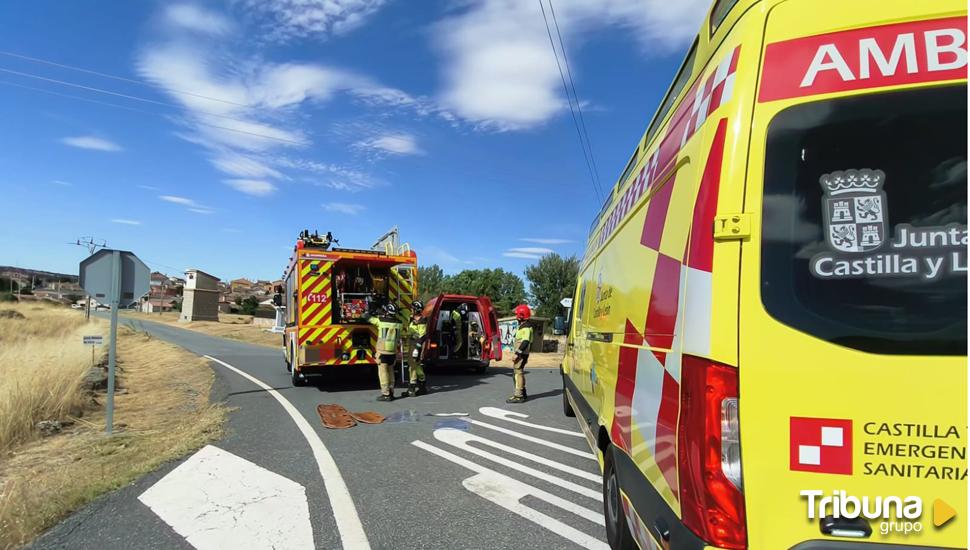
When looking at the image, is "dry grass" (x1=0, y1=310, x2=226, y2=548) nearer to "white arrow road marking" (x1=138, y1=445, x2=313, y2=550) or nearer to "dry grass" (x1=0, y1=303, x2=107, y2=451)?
"dry grass" (x1=0, y1=303, x2=107, y2=451)

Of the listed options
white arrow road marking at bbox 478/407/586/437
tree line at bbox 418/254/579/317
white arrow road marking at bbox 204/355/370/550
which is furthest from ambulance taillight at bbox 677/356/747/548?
tree line at bbox 418/254/579/317

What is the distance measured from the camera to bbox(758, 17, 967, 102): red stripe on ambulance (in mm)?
1897

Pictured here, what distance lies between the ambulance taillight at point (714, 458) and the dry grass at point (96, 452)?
4.39m

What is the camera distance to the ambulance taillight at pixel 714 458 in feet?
6.19

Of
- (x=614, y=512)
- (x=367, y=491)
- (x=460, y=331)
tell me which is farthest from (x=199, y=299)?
(x=614, y=512)

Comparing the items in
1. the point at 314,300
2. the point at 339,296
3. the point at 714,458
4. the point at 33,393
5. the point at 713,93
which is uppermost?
the point at 713,93

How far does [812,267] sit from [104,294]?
28.2 feet

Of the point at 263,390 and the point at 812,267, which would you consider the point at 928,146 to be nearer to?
the point at 812,267

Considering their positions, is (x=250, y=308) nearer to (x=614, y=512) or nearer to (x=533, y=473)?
(x=533, y=473)

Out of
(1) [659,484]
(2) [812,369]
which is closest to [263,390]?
(1) [659,484]

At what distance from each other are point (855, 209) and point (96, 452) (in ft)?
25.2

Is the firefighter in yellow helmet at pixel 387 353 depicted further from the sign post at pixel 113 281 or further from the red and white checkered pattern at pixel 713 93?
the red and white checkered pattern at pixel 713 93

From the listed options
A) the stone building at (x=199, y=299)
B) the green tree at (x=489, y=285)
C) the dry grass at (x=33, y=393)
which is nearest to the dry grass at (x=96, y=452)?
the dry grass at (x=33, y=393)

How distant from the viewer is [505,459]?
6.10 meters
